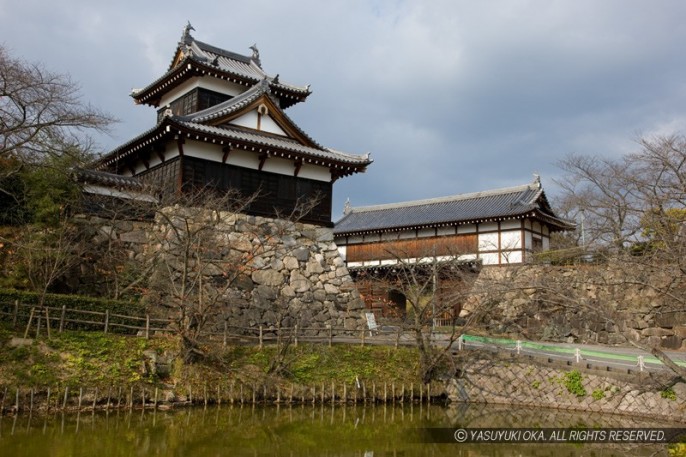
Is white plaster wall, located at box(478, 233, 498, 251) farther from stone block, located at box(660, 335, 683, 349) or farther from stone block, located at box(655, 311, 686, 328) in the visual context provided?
stone block, located at box(660, 335, 683, 349)

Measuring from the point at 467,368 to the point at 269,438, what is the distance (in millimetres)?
7517

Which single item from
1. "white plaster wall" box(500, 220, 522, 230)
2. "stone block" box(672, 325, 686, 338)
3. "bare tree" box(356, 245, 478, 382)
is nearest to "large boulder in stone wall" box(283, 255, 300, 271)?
"bare tree" box(356, 245, 478, 382)

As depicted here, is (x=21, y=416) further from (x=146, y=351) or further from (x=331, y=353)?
(x=331, y=353)

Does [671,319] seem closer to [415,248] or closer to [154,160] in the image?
[415,248]

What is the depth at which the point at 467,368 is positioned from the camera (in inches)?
650

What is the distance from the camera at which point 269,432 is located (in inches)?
455

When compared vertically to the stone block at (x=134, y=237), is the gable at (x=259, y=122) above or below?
above

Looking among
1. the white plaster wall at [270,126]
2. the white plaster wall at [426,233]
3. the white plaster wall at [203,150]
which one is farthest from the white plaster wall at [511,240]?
the white plaster wall at [203,150]

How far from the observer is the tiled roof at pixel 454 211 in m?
24.3

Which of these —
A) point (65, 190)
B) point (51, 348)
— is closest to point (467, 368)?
point (51, 348)

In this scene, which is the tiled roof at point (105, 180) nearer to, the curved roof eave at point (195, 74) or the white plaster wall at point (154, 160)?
the white plaster wall at point (154, 160)

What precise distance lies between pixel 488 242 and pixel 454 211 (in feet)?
8.29

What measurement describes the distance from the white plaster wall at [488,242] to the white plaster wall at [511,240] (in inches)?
11.2

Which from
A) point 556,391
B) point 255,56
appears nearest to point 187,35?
point 255,56
